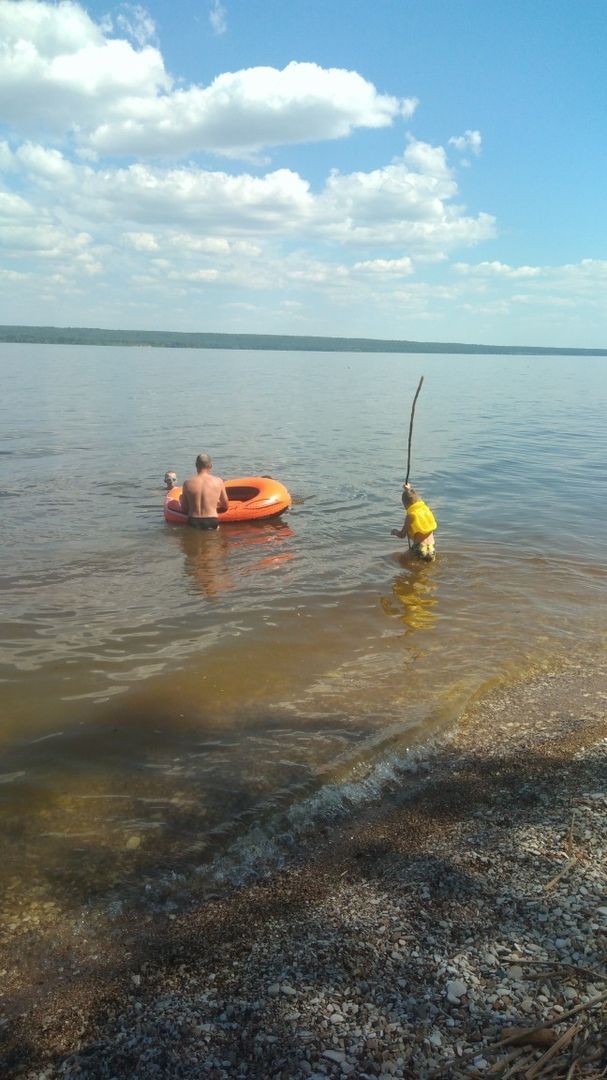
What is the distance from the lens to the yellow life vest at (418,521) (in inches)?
395

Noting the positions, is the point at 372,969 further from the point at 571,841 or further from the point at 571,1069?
the point at 571,841

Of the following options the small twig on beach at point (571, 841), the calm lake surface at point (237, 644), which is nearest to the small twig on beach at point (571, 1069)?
the small twig on beach at point (571, 841)

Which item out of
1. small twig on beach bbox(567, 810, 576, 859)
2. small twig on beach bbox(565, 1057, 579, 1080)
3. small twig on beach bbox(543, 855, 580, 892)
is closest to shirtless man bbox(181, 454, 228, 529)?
small twig on beach bbox(567, 810, 576, 859)

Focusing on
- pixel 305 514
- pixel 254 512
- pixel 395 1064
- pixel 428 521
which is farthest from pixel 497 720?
pixel 305 514

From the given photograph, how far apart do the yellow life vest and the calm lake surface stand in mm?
560

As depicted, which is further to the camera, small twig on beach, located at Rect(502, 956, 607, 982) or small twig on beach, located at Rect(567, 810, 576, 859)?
small twig on beach, located at Rect(567, 810, 576, 859)

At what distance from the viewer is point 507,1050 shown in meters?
2.58

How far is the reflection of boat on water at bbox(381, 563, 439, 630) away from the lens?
8188mm

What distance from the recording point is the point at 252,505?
12.1 meters

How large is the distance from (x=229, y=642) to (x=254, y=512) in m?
5.02

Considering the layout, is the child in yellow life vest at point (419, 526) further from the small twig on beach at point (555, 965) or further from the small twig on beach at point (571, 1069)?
the small twig on beach at point (571, 1069)

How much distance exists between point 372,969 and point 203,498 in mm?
9069

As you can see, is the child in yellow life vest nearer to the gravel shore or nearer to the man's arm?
the man's arm

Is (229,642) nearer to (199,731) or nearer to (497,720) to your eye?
(199,731)
